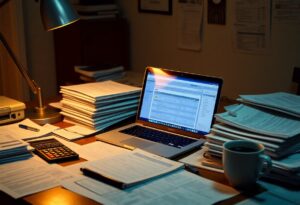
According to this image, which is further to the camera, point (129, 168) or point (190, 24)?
point (190, 24)

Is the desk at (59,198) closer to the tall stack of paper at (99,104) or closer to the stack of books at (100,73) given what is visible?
the tall stack of paper at (99,104)

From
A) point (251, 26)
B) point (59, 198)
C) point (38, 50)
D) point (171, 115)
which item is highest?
point (251, 26)

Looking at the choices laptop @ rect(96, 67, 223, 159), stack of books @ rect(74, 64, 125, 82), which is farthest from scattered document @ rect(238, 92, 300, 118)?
stack of books @ rect(74, 64, 125, 82)

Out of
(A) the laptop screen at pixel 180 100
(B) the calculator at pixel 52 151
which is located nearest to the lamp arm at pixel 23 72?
(B) the calculator at pixel 52 151

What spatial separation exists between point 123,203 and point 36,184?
30 cm

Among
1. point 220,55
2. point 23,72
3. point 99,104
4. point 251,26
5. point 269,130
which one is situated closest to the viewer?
point 269,130

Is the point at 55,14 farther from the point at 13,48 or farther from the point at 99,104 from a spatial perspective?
the point at 13,48

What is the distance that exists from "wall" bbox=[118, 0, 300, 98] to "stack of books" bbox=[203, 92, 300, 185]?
2.43ft

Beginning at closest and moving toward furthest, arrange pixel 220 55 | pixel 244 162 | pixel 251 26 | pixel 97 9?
1. pixel 244 162
2. pixel 251 26
3. pixel 220 55
4. pixel 97 9

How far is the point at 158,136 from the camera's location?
1.77m

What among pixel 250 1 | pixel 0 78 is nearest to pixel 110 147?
pixel 250 1

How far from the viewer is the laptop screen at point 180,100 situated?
5.69 feet

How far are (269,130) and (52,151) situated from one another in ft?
2.40

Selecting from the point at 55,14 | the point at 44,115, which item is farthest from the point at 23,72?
the point at 55,14
